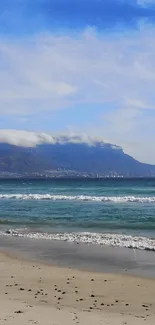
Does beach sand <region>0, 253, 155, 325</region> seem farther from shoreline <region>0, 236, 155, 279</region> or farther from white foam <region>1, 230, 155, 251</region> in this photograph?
white foam <region>1, 230, 155, 251</region>

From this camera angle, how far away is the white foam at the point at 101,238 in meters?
18.4

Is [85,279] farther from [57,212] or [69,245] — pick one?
[57,212]

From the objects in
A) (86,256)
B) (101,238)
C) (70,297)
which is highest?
(101,238)

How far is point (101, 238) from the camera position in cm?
2020

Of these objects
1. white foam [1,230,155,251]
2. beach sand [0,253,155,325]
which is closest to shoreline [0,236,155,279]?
white foam [1,230,155,251]

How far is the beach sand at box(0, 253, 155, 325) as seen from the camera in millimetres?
8531

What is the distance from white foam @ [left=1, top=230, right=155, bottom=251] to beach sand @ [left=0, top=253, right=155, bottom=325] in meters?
4.85

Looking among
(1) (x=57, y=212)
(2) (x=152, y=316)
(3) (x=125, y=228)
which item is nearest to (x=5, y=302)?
(2) (x=152, y=316)

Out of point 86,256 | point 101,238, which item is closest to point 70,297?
point 86,256

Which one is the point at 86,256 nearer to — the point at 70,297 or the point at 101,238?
the point at 101,238

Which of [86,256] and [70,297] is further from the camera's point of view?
[86,256]

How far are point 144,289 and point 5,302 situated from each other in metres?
3.63

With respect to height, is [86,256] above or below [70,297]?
above

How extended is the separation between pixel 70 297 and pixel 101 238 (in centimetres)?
978
